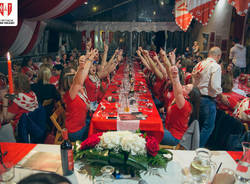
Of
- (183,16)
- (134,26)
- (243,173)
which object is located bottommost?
(243,173)

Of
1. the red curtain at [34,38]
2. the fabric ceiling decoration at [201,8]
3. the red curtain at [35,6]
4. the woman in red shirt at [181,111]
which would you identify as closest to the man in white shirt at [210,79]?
the fabric ceiling decoration at [201,8]

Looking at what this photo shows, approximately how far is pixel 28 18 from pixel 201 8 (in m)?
3.78

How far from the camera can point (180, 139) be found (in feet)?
8.15

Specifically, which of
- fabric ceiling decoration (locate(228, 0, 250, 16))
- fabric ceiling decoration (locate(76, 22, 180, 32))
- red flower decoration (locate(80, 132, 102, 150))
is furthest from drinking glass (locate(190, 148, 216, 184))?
fabric ceiling decoration (locate(76, 22, 180, 32))

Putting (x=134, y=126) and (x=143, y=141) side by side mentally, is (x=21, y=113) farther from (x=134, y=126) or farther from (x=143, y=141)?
(x=143, y=141)

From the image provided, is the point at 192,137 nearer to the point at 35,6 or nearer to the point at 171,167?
the point at 171,167

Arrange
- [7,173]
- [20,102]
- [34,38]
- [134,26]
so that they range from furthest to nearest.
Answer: [134,26] → [34,38] → [20,102] → [7,173]

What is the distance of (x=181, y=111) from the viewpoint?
236 cm

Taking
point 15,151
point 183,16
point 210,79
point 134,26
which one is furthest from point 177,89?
point 134,26

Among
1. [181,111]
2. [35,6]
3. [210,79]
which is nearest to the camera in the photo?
[181,111]

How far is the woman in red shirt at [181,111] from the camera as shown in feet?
7.43

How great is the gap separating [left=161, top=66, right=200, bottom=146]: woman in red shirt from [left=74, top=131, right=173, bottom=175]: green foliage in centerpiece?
103 centimetres

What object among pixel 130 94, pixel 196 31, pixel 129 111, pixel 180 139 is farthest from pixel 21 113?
pixel 196 31

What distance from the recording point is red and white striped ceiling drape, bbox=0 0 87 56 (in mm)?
4117
